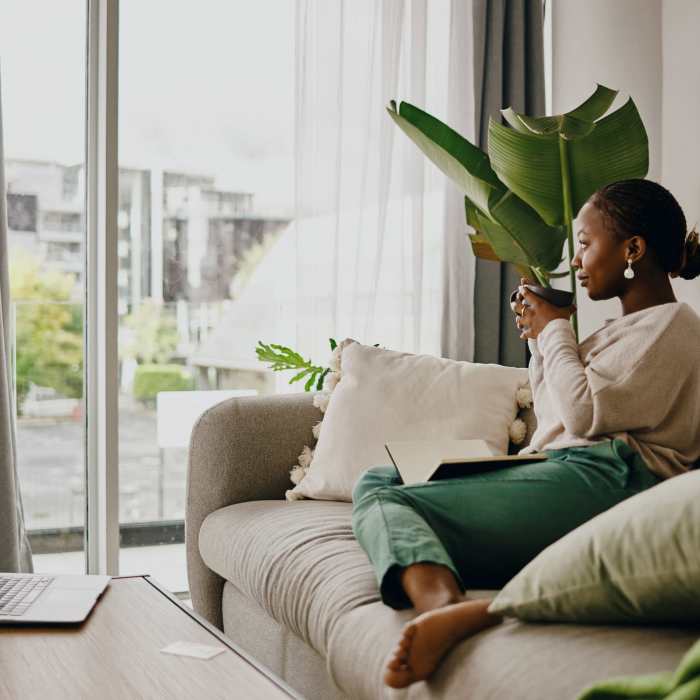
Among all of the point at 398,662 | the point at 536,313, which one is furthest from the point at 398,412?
the point at 398,662

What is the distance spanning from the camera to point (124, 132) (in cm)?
317

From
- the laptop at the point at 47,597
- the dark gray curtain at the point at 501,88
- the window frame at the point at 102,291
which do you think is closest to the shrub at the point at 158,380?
the window frame at the point at 102,291

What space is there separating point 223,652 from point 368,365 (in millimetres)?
1261

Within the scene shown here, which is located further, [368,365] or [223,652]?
[368,365]

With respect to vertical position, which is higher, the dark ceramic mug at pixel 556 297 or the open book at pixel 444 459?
the dark ceramic mug at pixel 556 297

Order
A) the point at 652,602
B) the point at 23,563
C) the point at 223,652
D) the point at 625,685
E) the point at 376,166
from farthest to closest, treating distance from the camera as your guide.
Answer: the point at 376,166 → the point at 23,563 → the point at 223,652 → the point at 652,602 → the point at 625,685

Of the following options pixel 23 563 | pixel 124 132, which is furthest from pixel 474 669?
pixel 124 132

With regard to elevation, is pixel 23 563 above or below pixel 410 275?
below

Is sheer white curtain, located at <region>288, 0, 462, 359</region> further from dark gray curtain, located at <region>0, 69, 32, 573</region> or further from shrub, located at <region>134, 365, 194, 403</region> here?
dark gray curtain, located at <region>0, 69, 32, 573</region>

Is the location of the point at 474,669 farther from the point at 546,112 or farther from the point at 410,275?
the point at 546,112

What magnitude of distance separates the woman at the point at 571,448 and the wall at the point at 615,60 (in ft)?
3.77

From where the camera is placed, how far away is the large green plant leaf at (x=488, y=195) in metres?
2.67

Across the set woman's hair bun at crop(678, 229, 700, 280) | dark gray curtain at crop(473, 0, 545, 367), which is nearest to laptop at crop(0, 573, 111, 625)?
woman's hair bun at crop(678, 229, 700, 280)

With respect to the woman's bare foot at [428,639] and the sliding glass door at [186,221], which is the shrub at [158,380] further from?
the woman's bare foot at [428,639]
